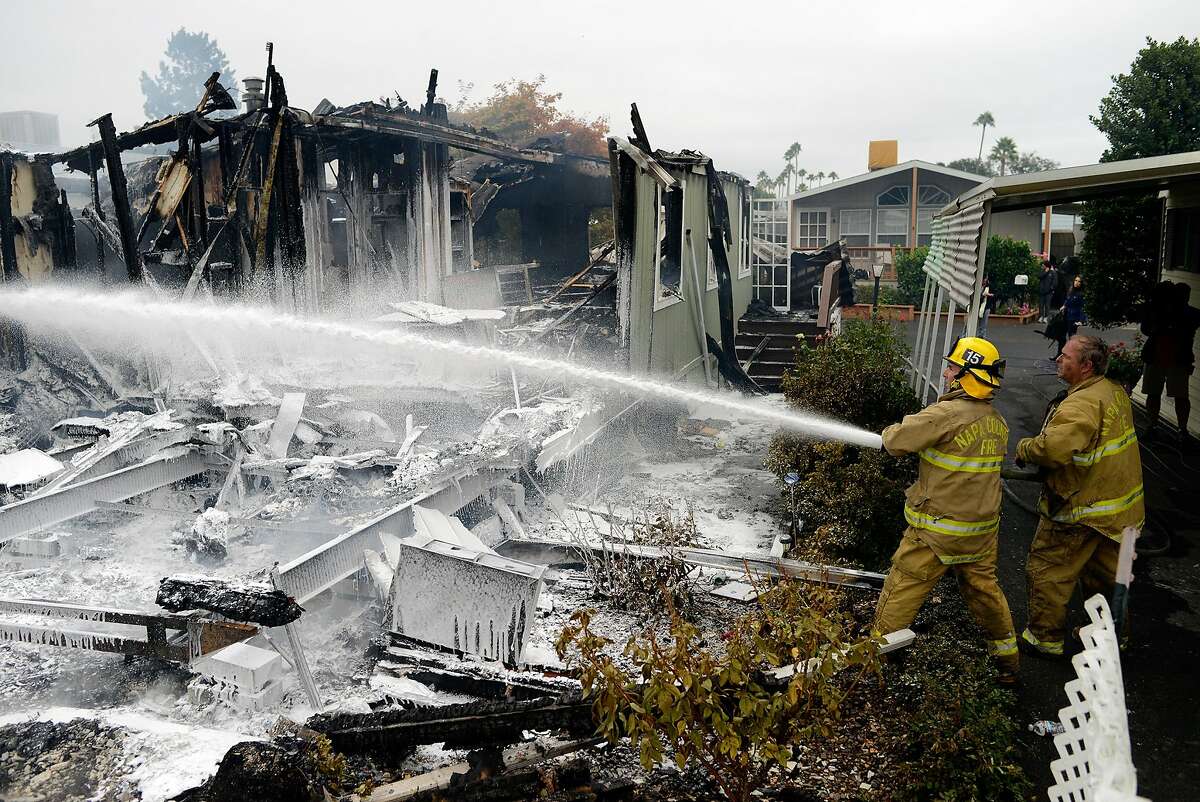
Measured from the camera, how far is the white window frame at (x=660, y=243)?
1037 centimetres

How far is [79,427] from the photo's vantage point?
29.6ft

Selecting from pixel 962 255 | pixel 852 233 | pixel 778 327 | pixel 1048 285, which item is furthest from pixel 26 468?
pixel 852 233

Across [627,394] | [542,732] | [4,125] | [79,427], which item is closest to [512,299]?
[627,394]

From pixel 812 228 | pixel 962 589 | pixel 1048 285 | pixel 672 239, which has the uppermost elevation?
pixel 812 228

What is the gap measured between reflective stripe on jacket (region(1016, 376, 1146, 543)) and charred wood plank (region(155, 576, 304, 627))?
413 centimetres

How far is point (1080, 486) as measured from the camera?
4648 millimetres

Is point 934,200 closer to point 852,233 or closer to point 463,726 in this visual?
point 852,233

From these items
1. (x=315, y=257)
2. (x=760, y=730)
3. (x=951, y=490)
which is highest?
(x=315, y=257)

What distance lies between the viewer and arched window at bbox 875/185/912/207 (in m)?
30.8

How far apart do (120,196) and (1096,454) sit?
11.5m

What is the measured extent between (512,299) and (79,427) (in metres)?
8.91

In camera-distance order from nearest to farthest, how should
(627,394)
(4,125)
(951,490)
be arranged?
(951,490) < (627,394) < (4,125)

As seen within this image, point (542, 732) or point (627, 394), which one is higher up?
point (627, 394)

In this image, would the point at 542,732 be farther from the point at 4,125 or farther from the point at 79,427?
the point at 4,125
